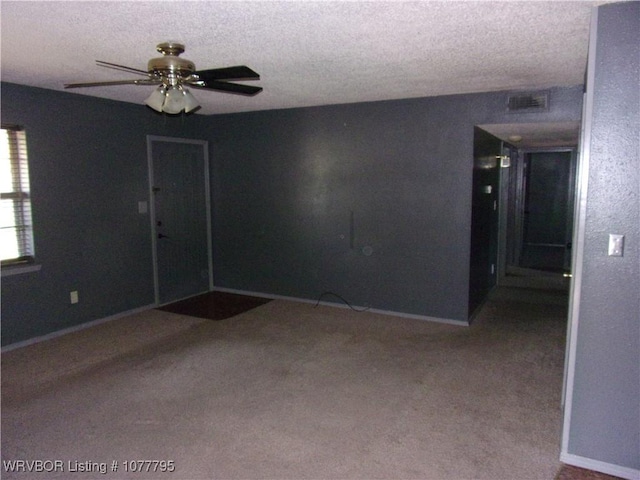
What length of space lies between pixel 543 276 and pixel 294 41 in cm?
549

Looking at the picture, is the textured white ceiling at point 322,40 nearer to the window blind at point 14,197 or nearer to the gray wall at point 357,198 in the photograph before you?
the window blind at point 14,197

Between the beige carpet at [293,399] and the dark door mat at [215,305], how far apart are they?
0.37 m

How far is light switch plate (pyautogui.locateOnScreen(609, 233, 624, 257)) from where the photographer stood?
2230 millimetres

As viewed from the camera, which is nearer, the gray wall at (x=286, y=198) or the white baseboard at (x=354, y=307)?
the gray wall at (x=286, y=198)

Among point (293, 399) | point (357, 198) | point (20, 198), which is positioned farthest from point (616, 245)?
point (20, 198)

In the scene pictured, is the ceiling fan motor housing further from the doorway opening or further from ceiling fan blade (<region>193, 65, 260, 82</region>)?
the doorway opening

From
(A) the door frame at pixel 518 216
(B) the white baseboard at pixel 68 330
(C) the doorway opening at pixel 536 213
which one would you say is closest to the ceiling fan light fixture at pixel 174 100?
(B) the white baseboard at pixel 68 330

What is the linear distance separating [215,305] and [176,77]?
355 cm

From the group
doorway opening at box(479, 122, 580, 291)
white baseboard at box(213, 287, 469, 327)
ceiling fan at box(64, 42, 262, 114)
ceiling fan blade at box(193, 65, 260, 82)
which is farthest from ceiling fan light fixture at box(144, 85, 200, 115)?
doorway opening at box(479, 122, 580, 291)

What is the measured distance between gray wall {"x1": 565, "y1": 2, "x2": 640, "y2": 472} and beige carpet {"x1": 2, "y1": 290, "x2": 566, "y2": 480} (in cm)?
34

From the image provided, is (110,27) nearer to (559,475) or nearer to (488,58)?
(488,58)

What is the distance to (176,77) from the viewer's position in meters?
2.47

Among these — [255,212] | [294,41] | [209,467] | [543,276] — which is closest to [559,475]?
[209,467]

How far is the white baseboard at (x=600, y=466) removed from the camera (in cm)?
230
